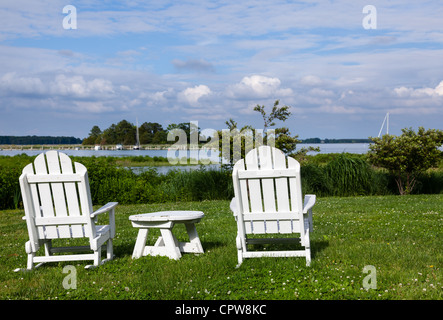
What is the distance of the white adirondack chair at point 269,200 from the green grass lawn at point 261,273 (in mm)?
337

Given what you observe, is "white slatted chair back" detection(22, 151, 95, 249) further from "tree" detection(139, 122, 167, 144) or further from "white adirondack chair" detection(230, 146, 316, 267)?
"tree" detection(139, 122, 167, 144)

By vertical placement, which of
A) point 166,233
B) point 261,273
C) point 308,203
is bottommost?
→ point 261,273

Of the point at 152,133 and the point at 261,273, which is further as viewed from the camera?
the point at 152,133

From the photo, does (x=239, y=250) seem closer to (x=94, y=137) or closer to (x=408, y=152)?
(x=408, y=152)

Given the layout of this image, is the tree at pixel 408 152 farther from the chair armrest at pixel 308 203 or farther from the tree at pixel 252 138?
the chair armrest at pixel 308 203

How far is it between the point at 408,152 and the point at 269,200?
1043 centimetres

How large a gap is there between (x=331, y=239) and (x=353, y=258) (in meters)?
1.18

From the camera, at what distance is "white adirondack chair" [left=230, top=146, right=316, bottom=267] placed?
15.6ft

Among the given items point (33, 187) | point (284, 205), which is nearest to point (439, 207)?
point (284, 205)

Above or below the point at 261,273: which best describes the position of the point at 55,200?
above

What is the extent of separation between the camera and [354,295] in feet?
12.5

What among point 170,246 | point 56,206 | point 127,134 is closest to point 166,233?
point 170,246

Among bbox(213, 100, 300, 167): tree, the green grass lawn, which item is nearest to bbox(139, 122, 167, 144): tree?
bbox(213, 100, 300, 167): tree

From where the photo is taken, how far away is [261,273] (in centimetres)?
448
